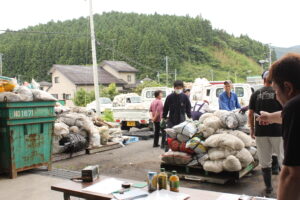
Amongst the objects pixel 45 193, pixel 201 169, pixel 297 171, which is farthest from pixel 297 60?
pixel 45 193

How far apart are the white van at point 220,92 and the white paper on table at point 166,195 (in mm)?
7819

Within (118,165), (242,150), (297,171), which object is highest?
(297,171)

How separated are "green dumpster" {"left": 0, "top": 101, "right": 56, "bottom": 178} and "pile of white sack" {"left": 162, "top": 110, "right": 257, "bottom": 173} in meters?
2.76

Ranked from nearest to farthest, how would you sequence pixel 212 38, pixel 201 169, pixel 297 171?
pixel 297 171
pixel 201 169
pixel 212 38

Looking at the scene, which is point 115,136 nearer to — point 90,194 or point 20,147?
point 20,147

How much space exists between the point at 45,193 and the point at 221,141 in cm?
321

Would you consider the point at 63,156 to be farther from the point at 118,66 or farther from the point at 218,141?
the point at 118,66

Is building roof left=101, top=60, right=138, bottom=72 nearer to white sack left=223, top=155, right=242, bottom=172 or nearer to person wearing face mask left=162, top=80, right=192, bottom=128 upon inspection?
person wearing face mask left=162, top=80, right=192, bottom=128

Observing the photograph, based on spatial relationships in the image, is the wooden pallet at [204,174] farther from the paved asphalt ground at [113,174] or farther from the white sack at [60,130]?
the white sack at [60,130]

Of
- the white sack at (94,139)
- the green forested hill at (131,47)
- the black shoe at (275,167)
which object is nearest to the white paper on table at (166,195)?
the black shoe at (275,167)

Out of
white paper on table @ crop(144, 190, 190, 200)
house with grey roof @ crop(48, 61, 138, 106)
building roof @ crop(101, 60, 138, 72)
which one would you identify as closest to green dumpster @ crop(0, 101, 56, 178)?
white paper on table @ crop(144, 190, 190, 200)

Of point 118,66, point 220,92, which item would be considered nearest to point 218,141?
point 220,92

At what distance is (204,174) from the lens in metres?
5.55

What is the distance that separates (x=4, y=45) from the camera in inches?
2469
